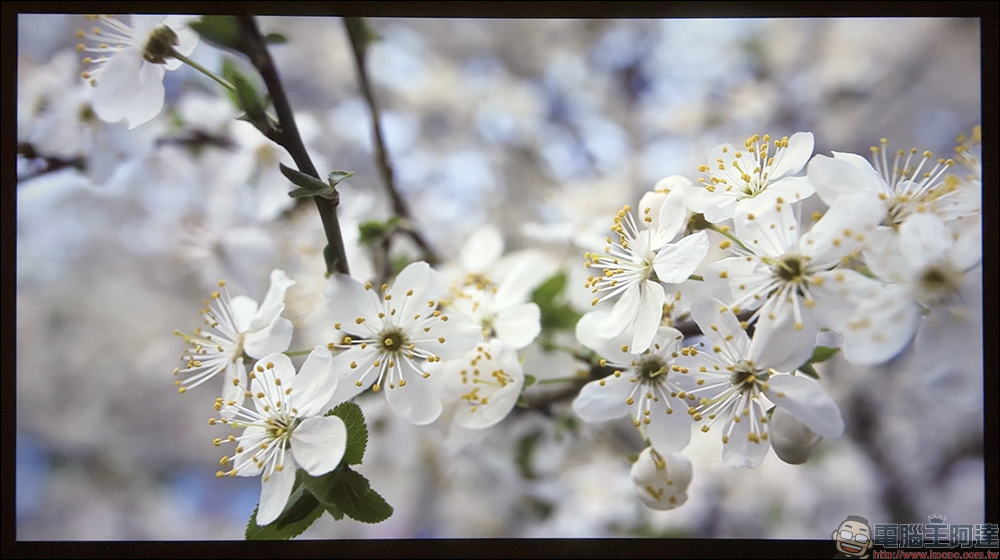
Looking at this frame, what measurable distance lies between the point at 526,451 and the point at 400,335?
0.45m

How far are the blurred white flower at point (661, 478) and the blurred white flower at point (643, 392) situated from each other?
3 cm

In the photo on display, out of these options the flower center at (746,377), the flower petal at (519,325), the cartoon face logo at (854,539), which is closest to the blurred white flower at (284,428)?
the flower petal at (519,325)

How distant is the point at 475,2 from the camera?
969 mm

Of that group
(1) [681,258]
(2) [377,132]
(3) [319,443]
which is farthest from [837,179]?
(2) [377,132]

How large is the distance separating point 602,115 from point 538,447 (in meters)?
1.50

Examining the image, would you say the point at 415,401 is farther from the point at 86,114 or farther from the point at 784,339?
the point at 86,114

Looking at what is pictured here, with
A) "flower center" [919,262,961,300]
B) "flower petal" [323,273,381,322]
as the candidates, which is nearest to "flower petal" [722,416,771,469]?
"flower center" [919,262,961,300]

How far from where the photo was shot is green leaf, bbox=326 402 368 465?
2.12 feet

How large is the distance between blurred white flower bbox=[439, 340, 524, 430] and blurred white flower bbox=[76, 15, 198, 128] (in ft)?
1.66

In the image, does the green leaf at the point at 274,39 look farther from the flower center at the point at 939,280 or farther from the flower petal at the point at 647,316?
the flower center at the point at 939,280

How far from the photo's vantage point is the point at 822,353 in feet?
2.08

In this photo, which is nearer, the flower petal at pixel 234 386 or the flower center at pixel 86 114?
the flower petal at pixel 234 386

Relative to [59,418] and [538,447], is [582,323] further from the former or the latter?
[59,418]

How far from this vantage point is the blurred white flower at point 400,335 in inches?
26.6
